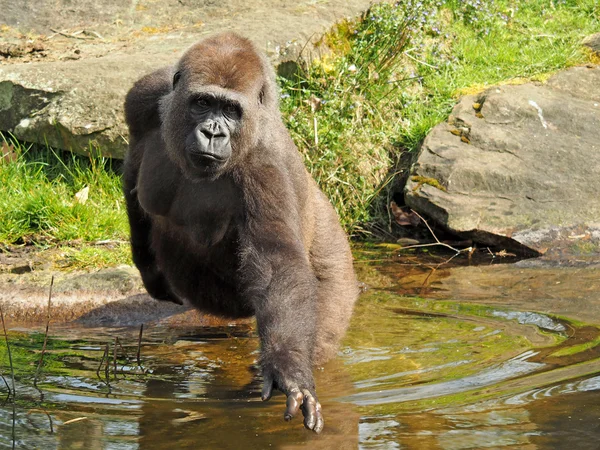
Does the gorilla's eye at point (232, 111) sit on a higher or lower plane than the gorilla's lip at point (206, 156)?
higher

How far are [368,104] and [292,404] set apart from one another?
557 centimetres

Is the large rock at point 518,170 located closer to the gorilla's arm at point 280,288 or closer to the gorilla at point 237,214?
the gorilla at point 237,214

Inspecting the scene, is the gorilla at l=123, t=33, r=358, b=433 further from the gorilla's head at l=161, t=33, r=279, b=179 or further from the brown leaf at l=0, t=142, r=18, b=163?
the brown leaf at l=0, t=142, r=18, b=163

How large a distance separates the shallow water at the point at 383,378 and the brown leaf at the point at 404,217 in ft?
3.95

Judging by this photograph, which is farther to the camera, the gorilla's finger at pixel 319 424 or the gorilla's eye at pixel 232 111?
the gorilla's eye at pixel 232 111

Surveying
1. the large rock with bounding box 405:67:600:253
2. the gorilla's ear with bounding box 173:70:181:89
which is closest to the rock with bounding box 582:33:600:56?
the large rock with bounding box 405:67:600:253

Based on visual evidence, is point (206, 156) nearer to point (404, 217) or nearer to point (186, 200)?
point (186, 200)

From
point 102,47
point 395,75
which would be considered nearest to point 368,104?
point 395,75

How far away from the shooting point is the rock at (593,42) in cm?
966

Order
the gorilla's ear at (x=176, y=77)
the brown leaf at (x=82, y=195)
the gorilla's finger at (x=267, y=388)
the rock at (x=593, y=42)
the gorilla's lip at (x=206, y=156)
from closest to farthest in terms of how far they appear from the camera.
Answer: the gorilla's finger at (x=267, y=388), the gorilla's lip at (x=206, y=156), the gorilla's ear at (x=176, y=77), the brown leaf at (x=82, y=195), the rock at (x=593, y=42)

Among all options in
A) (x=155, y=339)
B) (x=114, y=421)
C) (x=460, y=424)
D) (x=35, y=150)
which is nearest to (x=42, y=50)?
(x=35, y=150)

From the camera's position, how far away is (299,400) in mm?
3666

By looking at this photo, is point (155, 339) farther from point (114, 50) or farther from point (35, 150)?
point (114, 50)

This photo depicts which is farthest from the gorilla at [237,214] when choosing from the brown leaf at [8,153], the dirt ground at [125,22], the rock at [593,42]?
the rock at [593,42]
